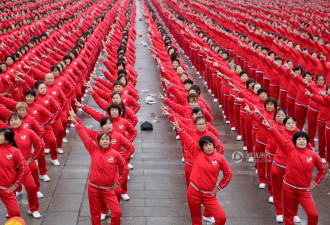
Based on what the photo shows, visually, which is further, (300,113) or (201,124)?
(300,113)

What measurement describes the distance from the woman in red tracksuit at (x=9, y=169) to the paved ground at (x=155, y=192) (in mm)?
761

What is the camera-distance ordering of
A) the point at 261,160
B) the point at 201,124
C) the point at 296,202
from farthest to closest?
1. the point at 261,160
2. the point at 201,124
3. the point at 296,202

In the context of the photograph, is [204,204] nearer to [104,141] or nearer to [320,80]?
[104,141]

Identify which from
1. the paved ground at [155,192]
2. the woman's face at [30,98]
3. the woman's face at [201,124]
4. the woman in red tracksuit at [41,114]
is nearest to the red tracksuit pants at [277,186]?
the paved ground at [155,192]

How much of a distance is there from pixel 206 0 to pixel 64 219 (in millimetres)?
38829

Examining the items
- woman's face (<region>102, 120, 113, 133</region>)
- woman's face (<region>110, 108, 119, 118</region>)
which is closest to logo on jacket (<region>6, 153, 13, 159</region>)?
woman's face (<region>102, 120, 113, 133</region>)

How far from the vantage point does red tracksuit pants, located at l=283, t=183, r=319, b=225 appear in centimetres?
565

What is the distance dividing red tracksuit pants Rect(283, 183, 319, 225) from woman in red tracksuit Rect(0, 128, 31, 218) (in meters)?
3.58

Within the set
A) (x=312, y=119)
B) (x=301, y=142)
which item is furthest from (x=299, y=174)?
(x=312, y=119)

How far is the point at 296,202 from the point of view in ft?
19.6

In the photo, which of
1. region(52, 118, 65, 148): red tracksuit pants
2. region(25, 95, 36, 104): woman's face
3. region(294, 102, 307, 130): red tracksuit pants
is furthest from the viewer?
region(294, 102, 307, 130): red tracksuit pants

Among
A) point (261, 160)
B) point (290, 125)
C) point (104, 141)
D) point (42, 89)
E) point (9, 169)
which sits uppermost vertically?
point (290, 125)

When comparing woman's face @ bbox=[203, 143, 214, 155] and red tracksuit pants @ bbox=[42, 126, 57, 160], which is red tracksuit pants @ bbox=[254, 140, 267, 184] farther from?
red tracksuit pants @ bbox=[42, 126, 57, 160]

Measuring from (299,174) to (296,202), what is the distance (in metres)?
0.47
